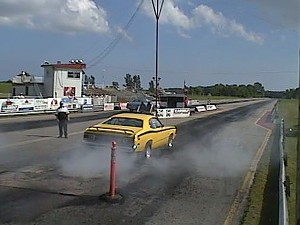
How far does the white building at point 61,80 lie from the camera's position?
5359 centimetres

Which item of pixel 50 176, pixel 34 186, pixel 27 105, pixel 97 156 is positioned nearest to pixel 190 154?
pixel 97 156

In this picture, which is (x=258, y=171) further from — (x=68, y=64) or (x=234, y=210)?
(x=68, y=64)

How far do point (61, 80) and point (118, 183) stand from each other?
4435 centimetres

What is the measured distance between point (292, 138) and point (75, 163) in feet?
48.3

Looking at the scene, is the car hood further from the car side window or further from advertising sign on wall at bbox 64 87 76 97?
advertising sign on wall at bbox 64 87 76 97

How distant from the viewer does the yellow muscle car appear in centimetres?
1335

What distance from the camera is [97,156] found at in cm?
1416

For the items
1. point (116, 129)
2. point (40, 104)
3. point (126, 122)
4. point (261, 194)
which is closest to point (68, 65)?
point (40, 104)

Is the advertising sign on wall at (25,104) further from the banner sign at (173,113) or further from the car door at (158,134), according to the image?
the car door at (158,134)

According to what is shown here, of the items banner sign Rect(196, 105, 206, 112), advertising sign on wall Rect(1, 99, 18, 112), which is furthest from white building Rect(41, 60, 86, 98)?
advertising sign on wall Rect(1, 99, 18, 112)

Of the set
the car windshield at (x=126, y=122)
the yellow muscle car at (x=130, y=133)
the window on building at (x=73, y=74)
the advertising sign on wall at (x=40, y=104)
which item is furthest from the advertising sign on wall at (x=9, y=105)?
the car windshield at (x=126, y=122)

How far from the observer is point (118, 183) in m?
10.7

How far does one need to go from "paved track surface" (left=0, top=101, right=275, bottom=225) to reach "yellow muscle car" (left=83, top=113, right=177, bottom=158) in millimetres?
393

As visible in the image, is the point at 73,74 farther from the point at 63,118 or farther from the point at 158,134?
the point at 158,134
